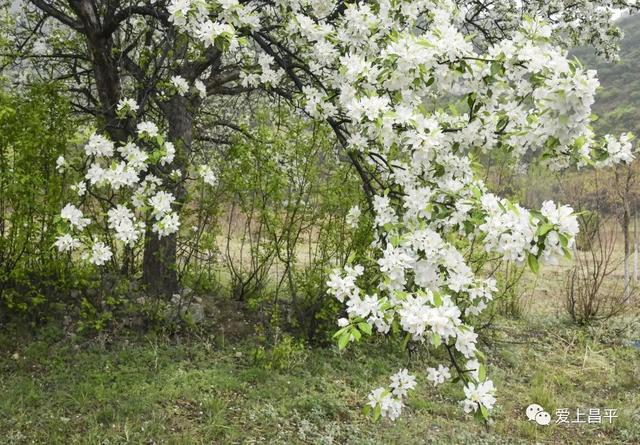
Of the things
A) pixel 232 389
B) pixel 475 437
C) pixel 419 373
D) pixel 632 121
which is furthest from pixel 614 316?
pixel 632 121

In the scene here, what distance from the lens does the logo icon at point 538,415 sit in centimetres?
481

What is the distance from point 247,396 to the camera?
14.6 ft

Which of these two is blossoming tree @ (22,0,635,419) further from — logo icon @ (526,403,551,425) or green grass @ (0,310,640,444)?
logo icon @ (526,403,551,425)

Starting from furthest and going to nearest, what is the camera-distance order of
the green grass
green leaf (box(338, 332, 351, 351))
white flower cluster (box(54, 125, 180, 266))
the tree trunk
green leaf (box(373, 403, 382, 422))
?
the tree trunk → the green grass → white flower cluster (box(54, 125, 180, 266)) → green leaf (box(373, 403, 382, 422)) → green leaf (box(338, 332, 351, 351))

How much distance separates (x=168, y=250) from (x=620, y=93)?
38753mm

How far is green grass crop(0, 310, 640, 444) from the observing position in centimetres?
379

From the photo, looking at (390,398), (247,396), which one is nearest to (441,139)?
(390,398)

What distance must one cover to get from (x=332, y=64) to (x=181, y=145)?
1.69 metres

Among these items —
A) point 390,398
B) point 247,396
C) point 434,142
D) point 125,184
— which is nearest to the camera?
point 434,142

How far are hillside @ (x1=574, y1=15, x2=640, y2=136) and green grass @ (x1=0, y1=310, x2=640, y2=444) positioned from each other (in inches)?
1007

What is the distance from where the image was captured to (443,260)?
2494 mm

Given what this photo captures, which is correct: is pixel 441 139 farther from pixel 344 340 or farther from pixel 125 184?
pixel 125 184

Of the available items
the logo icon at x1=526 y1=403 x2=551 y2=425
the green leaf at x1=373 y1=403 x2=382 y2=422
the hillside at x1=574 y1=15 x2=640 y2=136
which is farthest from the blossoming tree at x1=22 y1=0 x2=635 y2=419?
the hillside at x1=574 y1=15 x2=640 y2=136

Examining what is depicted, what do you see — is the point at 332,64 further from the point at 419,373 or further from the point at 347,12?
the point at 419,373
